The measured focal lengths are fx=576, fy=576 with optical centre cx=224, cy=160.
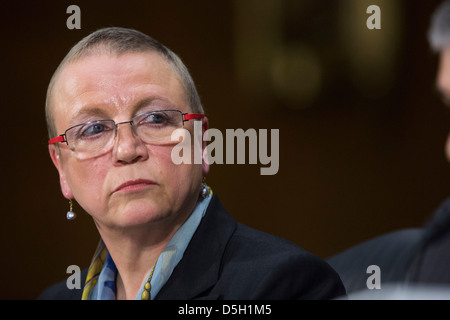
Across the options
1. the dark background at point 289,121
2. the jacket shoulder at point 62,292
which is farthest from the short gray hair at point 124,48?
the jacket shoulder at point 62,292

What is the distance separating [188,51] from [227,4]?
0.19 metres

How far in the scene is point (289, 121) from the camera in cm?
175

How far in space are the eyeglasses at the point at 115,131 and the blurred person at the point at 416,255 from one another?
59 cm

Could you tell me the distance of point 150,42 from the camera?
4.58 ft

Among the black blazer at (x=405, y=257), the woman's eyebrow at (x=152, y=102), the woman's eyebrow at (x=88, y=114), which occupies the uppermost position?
the woman's eyebrow at (x=152, y=102)

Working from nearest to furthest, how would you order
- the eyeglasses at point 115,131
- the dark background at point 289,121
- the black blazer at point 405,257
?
1. the eyeglasses at point 115,131
2. the black blazer at point 405,257
3. the dark background at point 289,121

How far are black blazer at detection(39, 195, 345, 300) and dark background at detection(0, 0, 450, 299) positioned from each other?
1.03 feet

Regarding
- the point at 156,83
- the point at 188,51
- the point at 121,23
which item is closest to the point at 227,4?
the point at 188,51

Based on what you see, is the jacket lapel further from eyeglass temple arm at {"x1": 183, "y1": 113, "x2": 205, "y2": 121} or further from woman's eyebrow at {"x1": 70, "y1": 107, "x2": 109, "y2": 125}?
woman's eyebrow at {"x1": 70, "y1": 107, "x2": 109, "y2": 125}

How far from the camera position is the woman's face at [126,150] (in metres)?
1.29

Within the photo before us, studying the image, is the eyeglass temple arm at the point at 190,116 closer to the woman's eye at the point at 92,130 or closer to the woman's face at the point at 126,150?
the woman's face at the point at 126,150

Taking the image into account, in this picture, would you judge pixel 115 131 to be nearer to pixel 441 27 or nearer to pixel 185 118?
pixel 185 118

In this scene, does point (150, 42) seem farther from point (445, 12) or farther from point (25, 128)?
point (445, 12)

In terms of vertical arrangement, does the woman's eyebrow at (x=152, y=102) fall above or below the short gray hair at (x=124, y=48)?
below
